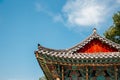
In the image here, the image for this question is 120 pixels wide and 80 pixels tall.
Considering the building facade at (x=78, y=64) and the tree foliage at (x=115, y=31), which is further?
the tree foliage at (x=115, y=31)

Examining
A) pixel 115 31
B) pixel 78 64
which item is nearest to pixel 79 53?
pixel 78 64

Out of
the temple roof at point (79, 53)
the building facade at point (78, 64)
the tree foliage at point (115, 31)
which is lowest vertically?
the building facade at point (78, 64)

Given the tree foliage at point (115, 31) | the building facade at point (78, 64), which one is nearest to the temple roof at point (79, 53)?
the building facade at point (78, 64)

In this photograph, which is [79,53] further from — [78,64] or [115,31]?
[115,31]

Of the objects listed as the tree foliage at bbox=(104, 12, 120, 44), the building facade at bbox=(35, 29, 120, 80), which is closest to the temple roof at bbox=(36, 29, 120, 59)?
the building facade at bbox=(35, 29, 120, 80)

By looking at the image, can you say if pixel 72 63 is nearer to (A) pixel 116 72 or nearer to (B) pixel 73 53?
(B) pixel 73 53

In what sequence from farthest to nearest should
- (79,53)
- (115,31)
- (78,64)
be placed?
1. (115,31)
2. (79,53)
3. (78,64)

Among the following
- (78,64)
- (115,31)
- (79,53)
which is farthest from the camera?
(115,31)

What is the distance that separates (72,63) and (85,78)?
3.97 ft

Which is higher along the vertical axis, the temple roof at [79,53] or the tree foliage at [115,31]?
the tree foliage at [115,31]

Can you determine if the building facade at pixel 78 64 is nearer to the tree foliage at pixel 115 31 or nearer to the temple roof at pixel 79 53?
the temple roof at pixel 79 53

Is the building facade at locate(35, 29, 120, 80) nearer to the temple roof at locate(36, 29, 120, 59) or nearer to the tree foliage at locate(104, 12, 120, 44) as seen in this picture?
the temple roof at locate(36, 29, 120, 59)

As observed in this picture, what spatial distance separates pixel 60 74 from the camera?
44.6ft

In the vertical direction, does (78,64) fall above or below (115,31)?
below
